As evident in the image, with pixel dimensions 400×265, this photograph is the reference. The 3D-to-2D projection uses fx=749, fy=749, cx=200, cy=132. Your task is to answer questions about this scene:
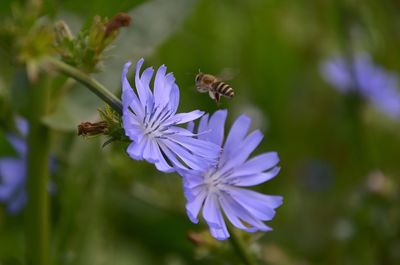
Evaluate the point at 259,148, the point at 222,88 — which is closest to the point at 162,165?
the point at 222,88

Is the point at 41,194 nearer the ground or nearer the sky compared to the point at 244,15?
nearer the ground

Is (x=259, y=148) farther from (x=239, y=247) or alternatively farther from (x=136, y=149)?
(x=136, y=149)

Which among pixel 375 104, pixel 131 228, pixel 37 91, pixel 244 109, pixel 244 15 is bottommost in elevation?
pixel 37 91

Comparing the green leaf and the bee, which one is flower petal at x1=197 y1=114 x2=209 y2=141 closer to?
the bee

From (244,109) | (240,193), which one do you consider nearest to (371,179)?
(244,109)

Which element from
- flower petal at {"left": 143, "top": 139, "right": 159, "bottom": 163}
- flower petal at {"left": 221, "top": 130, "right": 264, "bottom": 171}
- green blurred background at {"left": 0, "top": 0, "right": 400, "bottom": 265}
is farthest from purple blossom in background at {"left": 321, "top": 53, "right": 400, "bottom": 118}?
flower petal at {"left": 143, "top": 139, "right": 159, "bottom": 163}

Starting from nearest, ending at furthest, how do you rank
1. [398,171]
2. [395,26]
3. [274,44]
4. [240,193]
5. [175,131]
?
[175,131], [240,193], [398,171], [274,44], [395,26]

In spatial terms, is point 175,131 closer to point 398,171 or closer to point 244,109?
point 244,109
